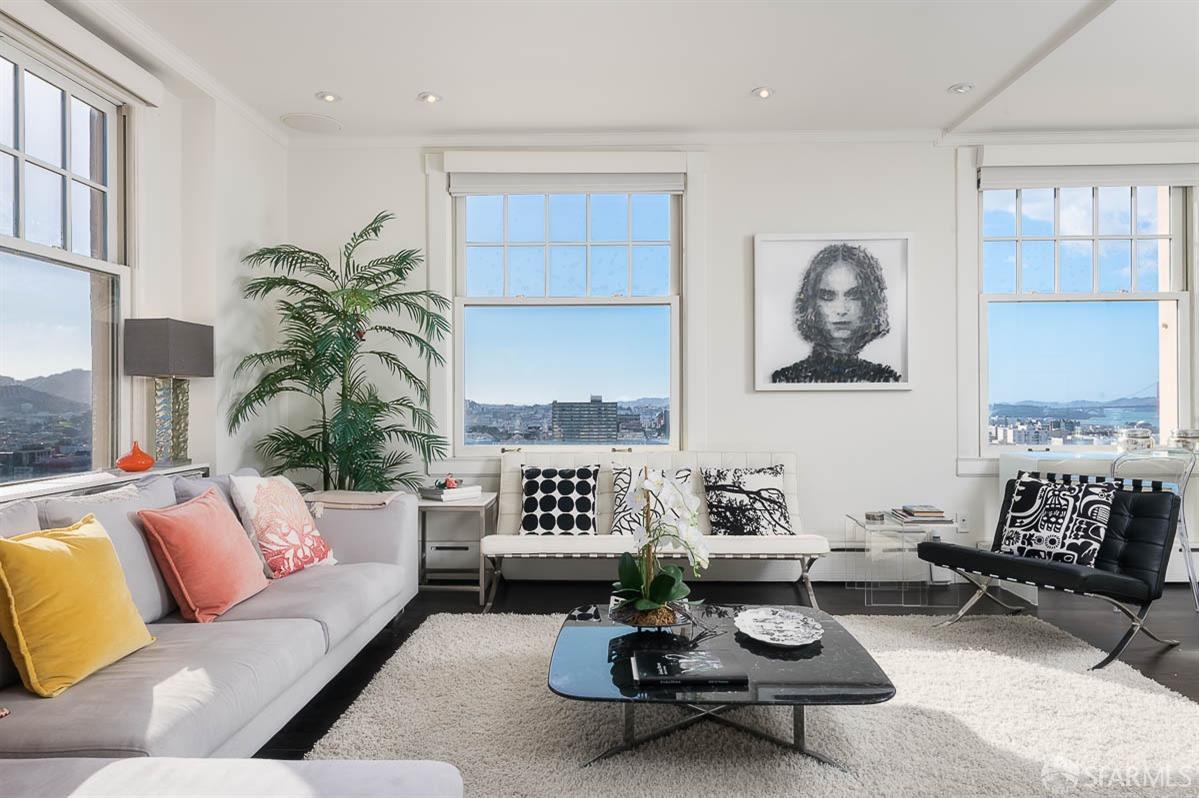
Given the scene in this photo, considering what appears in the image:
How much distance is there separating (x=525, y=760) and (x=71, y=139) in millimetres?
3231

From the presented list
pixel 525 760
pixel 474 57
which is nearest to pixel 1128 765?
pixel 525 760

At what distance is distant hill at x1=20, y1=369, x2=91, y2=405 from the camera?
2820mm

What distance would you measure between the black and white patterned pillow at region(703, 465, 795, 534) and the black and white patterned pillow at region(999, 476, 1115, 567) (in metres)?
1.14

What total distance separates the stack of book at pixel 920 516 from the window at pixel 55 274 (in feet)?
13.4

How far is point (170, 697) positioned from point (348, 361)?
2.36 meters

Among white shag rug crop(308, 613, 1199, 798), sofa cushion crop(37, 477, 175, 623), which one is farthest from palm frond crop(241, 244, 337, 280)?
white shag rug crop(308, 613, 1199, 798)

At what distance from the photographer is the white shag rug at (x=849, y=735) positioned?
198cm

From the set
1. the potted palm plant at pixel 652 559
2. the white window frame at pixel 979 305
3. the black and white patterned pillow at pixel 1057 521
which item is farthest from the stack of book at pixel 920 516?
the potted palm plant at pixel 652 559

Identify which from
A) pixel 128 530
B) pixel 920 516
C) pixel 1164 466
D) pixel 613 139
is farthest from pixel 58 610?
pixel 1164 466

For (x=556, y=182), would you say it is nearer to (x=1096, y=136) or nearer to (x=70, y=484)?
(x=70, y=484)

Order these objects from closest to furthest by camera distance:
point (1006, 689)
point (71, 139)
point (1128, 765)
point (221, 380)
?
1. point (1128, 765)
2. point (1006, 689)
3. point (71, 139)
4. point (221, 380)

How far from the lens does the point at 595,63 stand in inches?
133

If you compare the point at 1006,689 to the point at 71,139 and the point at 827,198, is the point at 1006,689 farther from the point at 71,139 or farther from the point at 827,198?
the point at 71,139

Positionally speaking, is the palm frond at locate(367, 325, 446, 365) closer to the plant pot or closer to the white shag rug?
the white shag rug
